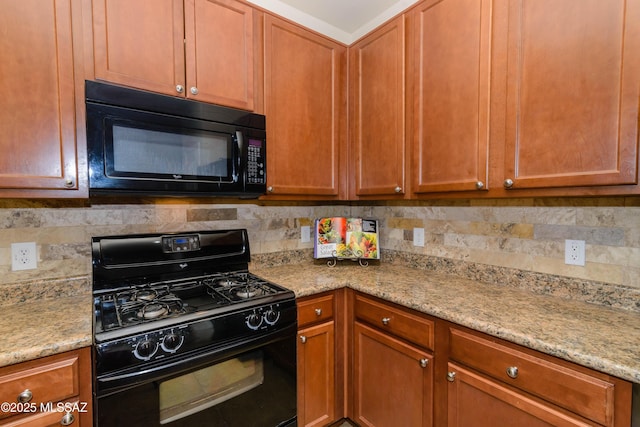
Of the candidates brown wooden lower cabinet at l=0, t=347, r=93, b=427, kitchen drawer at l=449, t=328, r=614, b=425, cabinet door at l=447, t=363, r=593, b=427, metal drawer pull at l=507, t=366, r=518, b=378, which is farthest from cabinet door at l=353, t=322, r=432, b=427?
brown wooden lower cabinet at l=0, t=347, r=93, b=427

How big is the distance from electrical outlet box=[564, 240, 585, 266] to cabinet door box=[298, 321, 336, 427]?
1.16 metres

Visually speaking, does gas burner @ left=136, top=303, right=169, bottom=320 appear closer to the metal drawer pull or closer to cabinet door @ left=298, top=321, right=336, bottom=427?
cabinet door @ left=298, top=321, right=336, bottom=427

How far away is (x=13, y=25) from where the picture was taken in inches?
43.4

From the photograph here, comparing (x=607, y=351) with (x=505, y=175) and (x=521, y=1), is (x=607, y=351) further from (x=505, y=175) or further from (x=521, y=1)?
(x=521, y=1)

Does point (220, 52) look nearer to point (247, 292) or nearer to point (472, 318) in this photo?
point (247, 292)

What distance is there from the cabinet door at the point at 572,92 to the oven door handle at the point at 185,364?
1.23 metres

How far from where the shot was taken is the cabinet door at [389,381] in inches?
54.1

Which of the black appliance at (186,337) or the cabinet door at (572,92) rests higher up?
the cabinet door at (572,92)

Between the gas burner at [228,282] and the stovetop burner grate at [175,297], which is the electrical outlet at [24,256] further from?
the gas burner at [228,282]

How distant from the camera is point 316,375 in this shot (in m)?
1.65

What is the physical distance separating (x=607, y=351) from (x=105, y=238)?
1987 millimetres

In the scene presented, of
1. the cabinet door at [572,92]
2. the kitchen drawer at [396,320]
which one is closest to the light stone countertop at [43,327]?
the kitchen drawer at [396,320]

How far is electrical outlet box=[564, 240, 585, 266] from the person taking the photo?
53.3 inches

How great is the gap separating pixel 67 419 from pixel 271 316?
74 cm
